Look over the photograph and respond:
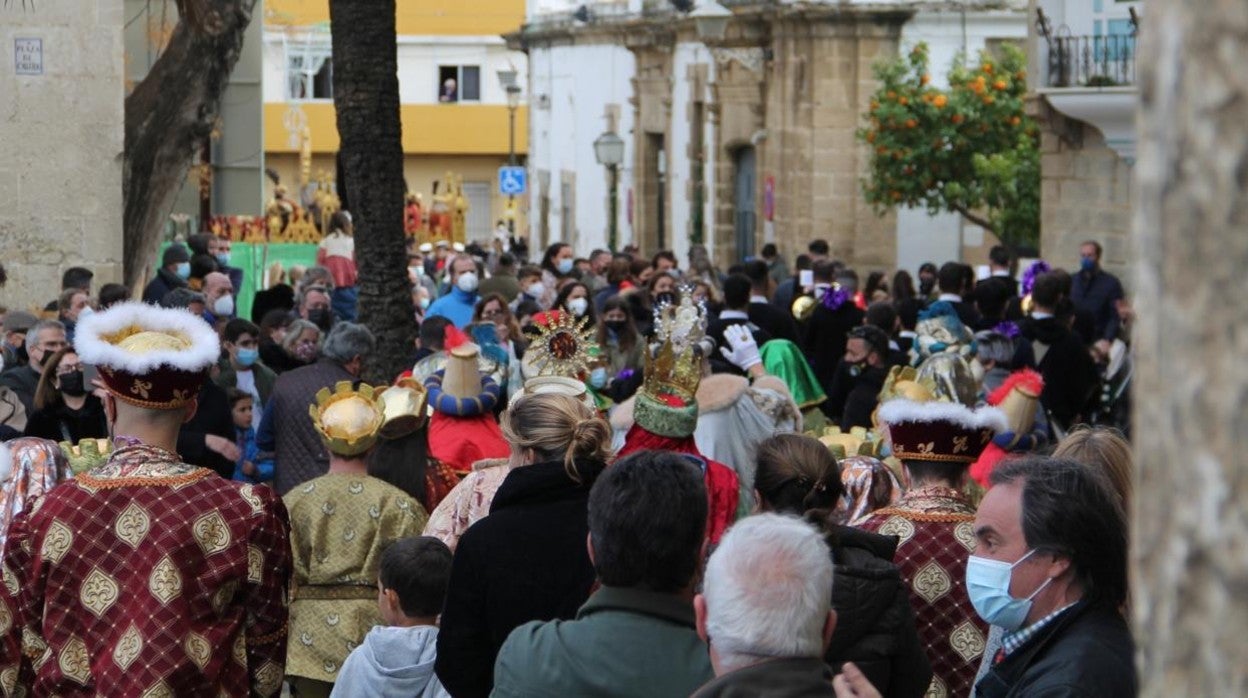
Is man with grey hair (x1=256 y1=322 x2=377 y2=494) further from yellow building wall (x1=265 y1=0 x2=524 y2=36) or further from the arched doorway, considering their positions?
yellow building wall (x1=265 y1=0 x2=524 y2=36)

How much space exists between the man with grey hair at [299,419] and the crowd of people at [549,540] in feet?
0.07

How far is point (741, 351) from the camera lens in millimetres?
11055

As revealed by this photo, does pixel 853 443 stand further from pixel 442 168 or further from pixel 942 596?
pixel 442 168

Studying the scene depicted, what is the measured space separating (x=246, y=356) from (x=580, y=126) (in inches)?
1246

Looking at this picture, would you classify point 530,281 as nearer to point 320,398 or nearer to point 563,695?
point 320,398

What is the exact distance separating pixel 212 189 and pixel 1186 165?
27517mm

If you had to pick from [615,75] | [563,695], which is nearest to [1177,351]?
[563,695]

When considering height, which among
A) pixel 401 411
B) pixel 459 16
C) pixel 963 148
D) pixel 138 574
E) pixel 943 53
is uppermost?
pixel 459 16

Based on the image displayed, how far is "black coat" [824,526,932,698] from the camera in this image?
4.35m

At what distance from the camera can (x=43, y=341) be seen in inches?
380

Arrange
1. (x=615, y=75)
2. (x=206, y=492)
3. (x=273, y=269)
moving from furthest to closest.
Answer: (x=615, y=75) < (x=273, y=269) < (x=206, y=492)

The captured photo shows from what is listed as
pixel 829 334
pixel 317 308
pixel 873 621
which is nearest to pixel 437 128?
pixel 829 334

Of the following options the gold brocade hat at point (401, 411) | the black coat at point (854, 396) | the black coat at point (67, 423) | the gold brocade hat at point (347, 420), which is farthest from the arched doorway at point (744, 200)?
the gold brocade hat at point (347, 420)

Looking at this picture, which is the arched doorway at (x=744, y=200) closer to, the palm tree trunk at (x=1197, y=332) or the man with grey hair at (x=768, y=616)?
the man with grey hair at (x=768, y=616)
